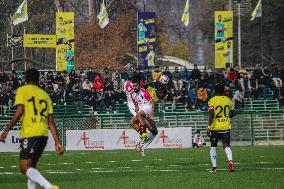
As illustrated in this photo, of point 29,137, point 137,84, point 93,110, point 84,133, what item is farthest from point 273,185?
point 93,110

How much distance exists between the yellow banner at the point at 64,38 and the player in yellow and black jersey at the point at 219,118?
2652 cm

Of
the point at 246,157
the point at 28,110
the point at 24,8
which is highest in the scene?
the point at 24,8

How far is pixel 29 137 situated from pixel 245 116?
27.3 metres

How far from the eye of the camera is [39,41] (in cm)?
5241

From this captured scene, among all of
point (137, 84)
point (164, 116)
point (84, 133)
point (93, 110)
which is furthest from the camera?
point (93, 110)

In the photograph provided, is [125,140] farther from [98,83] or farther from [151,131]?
[151,131]

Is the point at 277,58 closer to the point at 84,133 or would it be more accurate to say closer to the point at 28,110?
the point at 84,133

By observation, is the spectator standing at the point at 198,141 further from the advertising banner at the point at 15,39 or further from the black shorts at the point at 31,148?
the black shorts at the point at 31,148

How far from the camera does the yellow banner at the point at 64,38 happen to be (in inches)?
1933

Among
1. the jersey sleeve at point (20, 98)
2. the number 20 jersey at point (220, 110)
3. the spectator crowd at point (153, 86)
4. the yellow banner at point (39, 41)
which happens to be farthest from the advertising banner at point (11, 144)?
the jersey sleeve at point (20, 98)

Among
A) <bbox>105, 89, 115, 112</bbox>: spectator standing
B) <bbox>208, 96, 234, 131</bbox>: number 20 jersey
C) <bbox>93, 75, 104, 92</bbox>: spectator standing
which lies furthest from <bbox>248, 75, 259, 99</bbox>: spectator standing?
<bbox>208, 96, 234, 131</bbox>: number 20 jersey

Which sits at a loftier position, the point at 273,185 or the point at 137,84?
the point at 137,84

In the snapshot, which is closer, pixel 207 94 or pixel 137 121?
pixel 137 121

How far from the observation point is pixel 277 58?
283 ft
